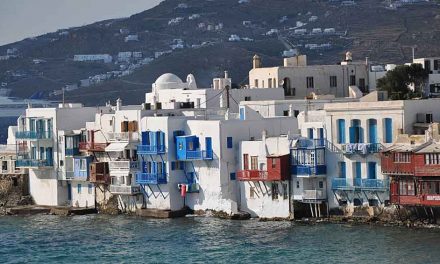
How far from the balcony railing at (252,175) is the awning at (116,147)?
6090 millimetres

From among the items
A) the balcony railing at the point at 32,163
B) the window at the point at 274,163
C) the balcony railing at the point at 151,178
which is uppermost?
the balcony railing at the point at 32,163

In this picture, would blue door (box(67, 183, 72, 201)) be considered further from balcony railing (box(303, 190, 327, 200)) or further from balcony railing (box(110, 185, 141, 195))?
balcony railing (box(303, 190, 327, 200))

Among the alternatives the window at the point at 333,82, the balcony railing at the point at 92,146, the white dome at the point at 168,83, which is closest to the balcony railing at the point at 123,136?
the balcony railing at the point at 92,146

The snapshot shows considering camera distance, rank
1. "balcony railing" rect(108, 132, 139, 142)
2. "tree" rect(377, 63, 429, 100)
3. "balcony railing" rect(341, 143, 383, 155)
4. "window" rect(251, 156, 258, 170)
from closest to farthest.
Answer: "balcony railing" rect(341, 143, 383, 155) < "window" rect(251, 156, 258, 170) < "balcony railing" rect(108, 132, 139, 142) < "tree" rect(377, 63, 429, 100)

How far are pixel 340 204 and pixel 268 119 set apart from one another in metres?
6.12

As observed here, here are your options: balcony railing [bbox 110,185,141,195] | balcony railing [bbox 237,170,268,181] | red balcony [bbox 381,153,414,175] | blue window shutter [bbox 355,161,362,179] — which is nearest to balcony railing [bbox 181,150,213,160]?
balcony railing [bbox 237,170,268,181]

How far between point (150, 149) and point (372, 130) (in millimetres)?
9881

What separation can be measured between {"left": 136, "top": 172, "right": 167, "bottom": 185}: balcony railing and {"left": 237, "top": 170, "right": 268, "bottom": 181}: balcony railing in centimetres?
355

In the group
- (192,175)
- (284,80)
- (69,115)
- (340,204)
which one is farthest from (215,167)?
(284,80)

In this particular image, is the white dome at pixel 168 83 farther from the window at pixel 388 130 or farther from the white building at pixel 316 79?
the window at pixel 388 130

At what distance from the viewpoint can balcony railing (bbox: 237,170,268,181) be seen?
60.2 m

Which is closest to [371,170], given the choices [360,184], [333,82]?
[360,184]

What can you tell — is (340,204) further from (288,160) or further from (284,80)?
(284,80)

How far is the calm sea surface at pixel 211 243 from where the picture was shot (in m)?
52.0
